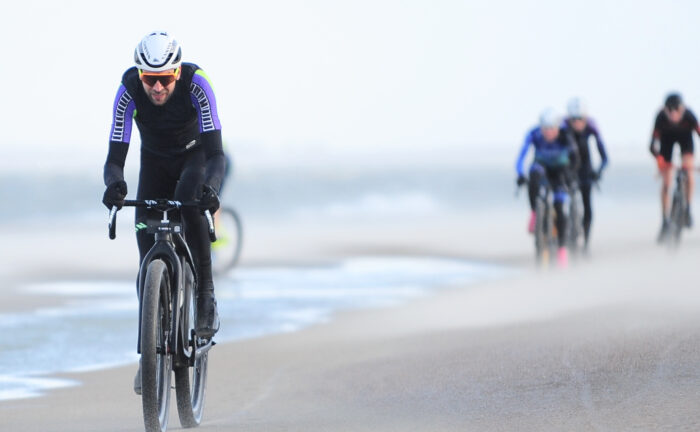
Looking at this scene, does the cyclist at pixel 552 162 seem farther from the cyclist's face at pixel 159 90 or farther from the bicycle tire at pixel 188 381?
the cyclist's face at pixel 159 90

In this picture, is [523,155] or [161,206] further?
[523,155]

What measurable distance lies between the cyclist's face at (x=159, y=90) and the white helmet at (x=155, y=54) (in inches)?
2.9

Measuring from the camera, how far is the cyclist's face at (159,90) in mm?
7176

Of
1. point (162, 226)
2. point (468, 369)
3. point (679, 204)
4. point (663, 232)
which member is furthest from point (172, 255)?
point (663, 232)

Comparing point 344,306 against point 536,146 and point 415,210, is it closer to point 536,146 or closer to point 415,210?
point 536,146

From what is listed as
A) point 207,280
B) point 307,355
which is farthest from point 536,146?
point 207,280

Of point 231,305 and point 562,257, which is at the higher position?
point 231,305

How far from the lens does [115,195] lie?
6.91 m

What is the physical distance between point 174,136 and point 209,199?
659 millimetres

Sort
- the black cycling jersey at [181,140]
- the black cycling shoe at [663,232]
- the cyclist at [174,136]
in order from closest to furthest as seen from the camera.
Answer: the cyclist at [174,136] → the black cycling jersey at [181,140] → the black cycling shoe at [663,232]

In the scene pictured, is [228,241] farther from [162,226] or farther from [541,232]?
[162,226]

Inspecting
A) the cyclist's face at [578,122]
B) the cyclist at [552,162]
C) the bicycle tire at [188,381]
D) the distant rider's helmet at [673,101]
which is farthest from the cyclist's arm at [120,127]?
the distant rider's helmet at [673,101]

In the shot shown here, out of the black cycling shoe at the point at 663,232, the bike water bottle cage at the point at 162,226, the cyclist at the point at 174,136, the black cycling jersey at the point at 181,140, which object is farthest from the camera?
the black cycling shoe at the point at 663,232

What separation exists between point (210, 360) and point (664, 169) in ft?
32.6
